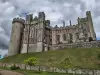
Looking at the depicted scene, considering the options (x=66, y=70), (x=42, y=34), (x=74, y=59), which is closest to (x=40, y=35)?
(x=42, y=34)

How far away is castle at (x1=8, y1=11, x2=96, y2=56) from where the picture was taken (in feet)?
299

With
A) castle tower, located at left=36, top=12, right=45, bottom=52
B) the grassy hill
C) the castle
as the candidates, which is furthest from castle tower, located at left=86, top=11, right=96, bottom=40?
the grassy hill

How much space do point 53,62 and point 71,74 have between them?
21114 millimetres

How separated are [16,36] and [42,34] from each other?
52.8 feet

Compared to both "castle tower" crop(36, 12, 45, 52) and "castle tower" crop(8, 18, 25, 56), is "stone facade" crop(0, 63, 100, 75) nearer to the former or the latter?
"castle tower" crop(36, 12, 45, 52)

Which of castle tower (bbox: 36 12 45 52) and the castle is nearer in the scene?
castle tower (bbox: 36 12 45 52)

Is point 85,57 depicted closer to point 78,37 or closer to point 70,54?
point 70,54

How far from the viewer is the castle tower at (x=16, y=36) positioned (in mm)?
92113

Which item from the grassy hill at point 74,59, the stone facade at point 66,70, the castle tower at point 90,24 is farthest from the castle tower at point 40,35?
the stone facade at point 66,70

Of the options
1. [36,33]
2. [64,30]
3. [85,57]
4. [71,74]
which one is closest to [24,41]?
[36,33]

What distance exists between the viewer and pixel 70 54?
6650 centimetres

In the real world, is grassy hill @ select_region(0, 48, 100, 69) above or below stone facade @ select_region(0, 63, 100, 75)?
above

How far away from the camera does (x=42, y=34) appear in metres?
91.8

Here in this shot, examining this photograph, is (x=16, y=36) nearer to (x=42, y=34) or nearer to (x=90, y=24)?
(x=42, y=34)
